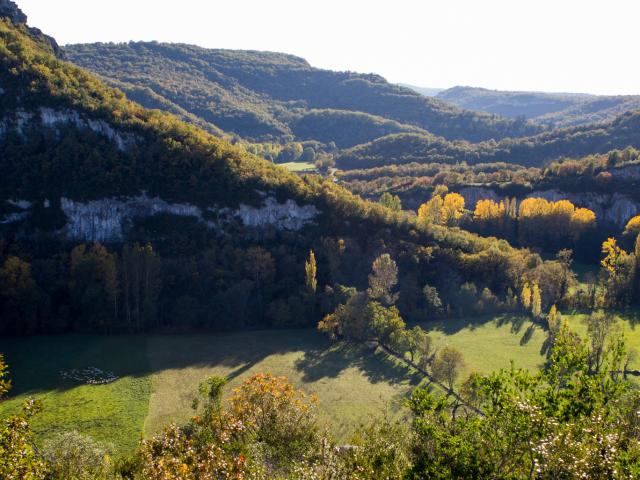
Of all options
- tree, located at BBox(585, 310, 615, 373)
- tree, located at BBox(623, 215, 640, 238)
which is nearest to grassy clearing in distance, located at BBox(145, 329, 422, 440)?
tree, located at BBox(585, 310, 615, 373)

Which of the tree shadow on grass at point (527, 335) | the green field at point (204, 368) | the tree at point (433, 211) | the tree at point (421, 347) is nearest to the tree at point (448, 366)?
the green field at point (204, 368)

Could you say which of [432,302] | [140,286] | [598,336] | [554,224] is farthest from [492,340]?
[554,224]

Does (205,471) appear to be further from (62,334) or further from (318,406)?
(62,334)

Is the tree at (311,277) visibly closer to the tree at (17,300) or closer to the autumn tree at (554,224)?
the tree at (17,300)

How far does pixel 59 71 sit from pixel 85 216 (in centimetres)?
4474

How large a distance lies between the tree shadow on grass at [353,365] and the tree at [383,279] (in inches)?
579

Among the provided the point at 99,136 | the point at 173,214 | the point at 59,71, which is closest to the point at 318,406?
the point at 173,214

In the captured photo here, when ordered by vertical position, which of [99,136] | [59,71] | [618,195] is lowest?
[618,195]

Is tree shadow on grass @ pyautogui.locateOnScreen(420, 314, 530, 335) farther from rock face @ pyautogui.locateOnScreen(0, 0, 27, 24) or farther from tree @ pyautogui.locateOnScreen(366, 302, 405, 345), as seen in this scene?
rock face @ pyautogui.locateOnScreen(0, 0, 27, 24)

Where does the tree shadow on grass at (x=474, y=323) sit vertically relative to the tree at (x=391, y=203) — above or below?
below

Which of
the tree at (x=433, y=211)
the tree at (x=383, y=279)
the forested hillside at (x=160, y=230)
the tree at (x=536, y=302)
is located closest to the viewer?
the forested hillside at (x=160, y=230)

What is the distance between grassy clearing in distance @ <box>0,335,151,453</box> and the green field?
0.45 ft

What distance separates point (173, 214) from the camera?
382 ft

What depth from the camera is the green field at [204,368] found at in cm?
6675
